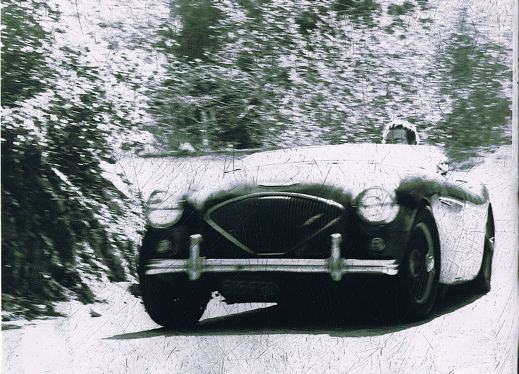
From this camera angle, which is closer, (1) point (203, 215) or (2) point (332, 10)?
(1) point (203, 215)

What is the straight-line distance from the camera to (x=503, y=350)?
132 inches

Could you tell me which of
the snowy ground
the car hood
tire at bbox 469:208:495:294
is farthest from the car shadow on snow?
the car hood

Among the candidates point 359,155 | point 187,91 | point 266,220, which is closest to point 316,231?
point 266,220

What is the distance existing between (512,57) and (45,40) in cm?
281

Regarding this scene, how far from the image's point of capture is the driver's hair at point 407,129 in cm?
329

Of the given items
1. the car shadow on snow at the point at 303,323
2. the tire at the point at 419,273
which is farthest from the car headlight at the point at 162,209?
the tire at the point at 419,273

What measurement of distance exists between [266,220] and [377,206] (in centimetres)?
61

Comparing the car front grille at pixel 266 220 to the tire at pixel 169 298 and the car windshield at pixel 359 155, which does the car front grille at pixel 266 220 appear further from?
the tire at pixel 169 298

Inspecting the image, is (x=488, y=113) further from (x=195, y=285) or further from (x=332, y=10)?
(x=195, y=285)

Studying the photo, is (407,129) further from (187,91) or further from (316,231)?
(187,91)

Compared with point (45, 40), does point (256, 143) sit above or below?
below

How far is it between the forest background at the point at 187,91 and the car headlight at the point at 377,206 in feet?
1.58

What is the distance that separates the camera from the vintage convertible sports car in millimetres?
2904

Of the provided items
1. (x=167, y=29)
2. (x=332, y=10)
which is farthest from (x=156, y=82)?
(x=332, y=10)
